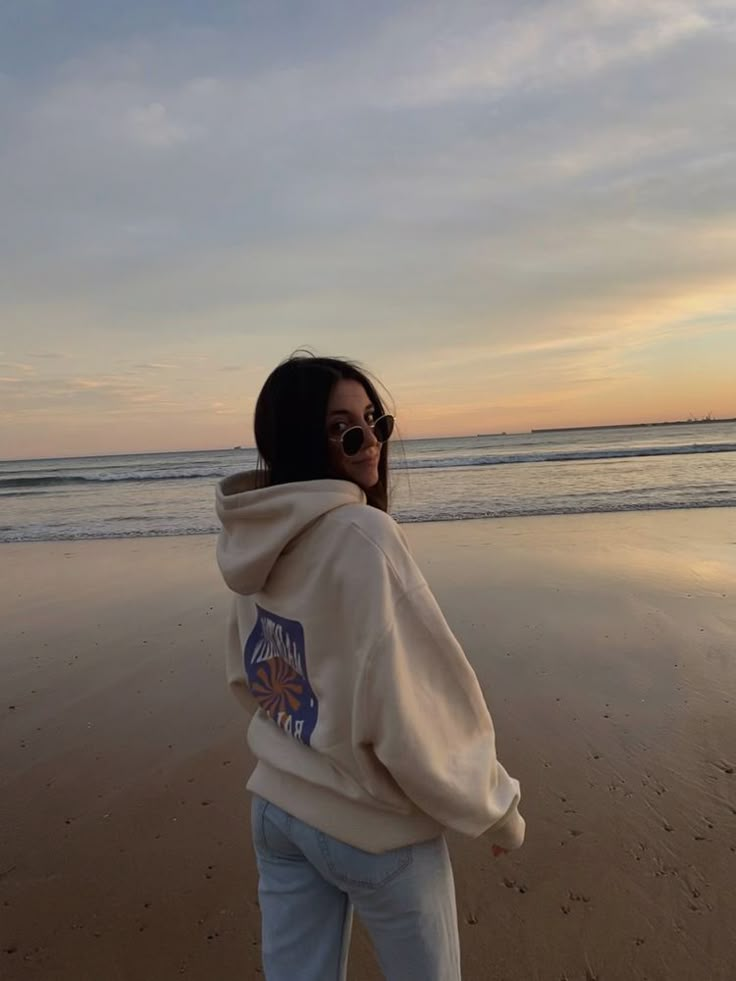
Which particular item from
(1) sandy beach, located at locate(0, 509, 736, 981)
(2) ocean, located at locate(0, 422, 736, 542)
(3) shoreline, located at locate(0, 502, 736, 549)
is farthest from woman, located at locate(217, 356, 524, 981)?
(3) shoreline, located at locate(0, 502, 736, 549)

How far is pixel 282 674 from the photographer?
1.35m

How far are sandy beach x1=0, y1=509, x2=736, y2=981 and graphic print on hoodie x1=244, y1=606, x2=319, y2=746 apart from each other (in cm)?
136

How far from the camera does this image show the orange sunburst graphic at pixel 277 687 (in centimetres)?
132

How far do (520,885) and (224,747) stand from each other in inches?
71.3

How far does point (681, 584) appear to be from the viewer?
6.57 metres

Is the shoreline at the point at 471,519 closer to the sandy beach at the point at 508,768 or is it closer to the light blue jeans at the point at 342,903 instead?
the sandy beach at the point at 508,768

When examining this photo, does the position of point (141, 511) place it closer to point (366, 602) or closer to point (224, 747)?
point (224, 747)

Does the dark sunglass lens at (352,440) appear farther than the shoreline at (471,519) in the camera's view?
No

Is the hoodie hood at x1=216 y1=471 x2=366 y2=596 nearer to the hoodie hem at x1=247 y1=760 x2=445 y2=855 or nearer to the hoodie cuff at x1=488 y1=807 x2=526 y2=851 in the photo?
the hoodie hem at x1=247 y1=760 x2=445 y2=855

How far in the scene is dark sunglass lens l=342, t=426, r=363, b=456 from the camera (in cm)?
132

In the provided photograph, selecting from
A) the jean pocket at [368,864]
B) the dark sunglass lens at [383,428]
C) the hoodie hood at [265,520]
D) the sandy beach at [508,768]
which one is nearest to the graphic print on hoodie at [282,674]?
the hoodie hood at [265,520]

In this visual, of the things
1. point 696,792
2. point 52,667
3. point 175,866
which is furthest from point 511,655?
point 52,667

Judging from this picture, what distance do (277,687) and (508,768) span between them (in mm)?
2348

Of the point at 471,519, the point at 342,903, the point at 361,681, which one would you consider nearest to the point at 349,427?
the point at 361,681
